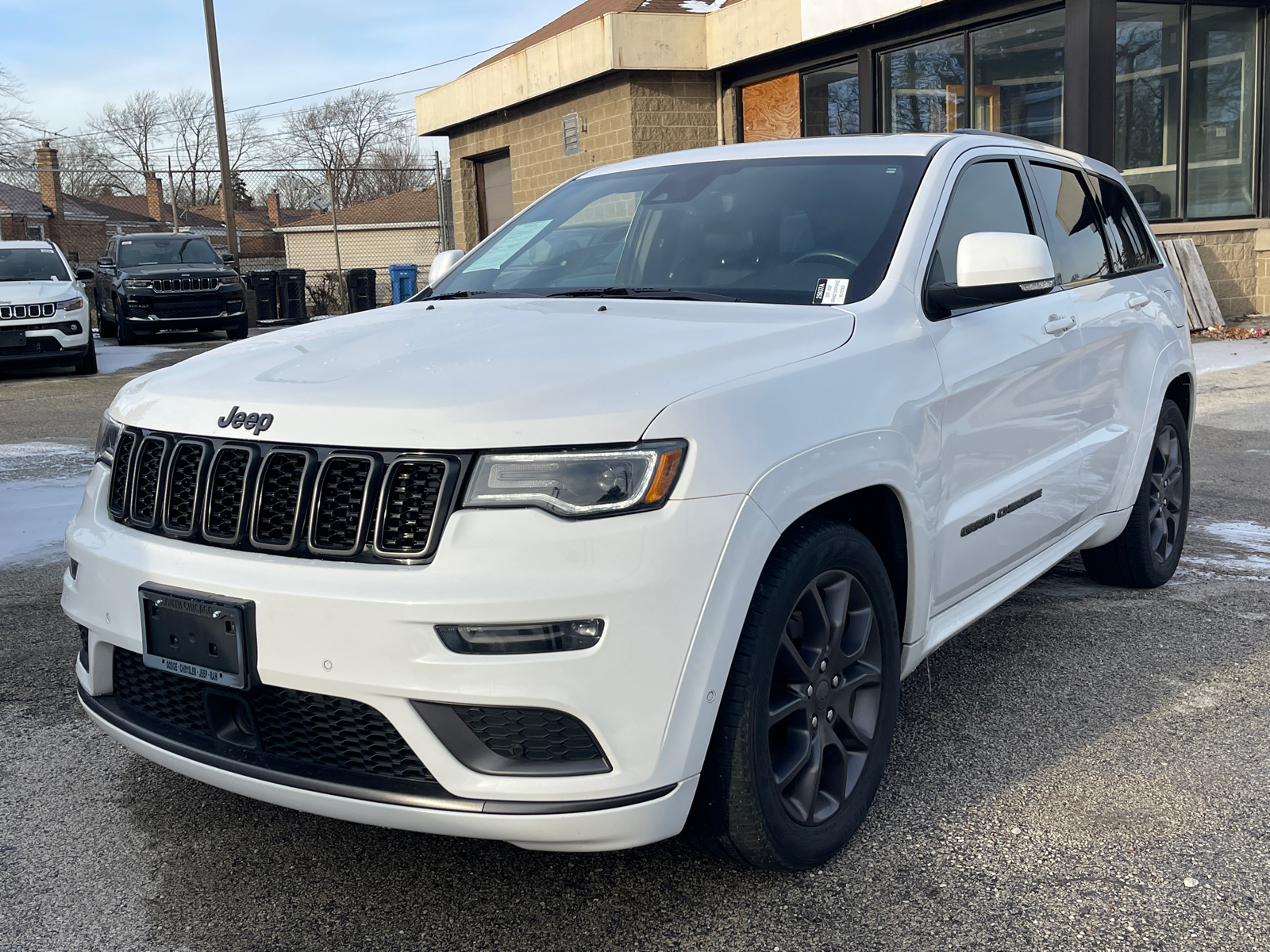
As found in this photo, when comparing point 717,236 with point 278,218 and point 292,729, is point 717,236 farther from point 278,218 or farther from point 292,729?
point 278,218

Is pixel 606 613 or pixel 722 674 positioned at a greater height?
pixel 606 613

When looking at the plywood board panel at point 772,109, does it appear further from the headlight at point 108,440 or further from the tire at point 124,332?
the headlight at point 108,440

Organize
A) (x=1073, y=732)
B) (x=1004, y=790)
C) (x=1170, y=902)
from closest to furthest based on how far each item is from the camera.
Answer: (x=1170, y=902), (x=1004, y=790), (x=1073, y=732)

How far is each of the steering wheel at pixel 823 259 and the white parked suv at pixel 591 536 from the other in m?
0.01

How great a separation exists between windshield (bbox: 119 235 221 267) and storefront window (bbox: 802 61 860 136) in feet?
32.8

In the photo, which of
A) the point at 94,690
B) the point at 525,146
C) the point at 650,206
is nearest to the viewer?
the point at 94,690

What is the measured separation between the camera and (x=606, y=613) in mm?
2174

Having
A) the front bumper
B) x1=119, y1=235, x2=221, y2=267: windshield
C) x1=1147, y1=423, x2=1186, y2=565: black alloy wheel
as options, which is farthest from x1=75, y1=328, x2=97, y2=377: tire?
the front bumper

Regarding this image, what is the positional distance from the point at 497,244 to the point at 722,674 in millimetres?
2346

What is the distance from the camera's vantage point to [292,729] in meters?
2.42

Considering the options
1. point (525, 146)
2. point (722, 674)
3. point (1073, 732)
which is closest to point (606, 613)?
point (722, 674)

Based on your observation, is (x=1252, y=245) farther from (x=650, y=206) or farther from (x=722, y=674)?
(x=722, y=674)

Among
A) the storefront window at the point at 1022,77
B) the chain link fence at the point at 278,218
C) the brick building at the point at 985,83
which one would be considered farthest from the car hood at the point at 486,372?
the chain link fence at the point at 278,218

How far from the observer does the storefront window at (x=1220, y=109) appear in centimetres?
1372
